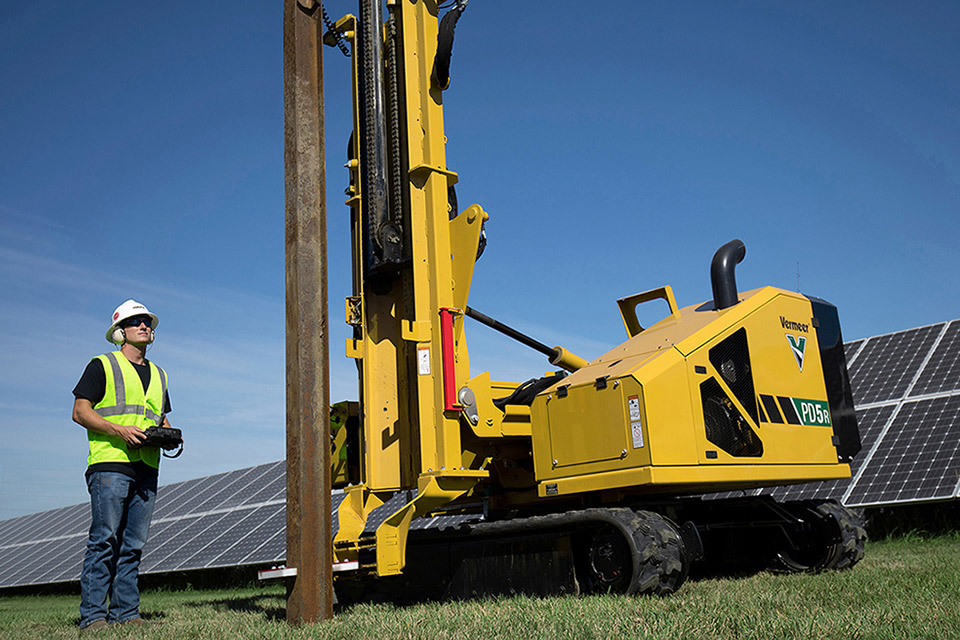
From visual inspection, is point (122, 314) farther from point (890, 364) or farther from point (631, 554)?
point (890, 364)

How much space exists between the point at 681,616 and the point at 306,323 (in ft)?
9.11

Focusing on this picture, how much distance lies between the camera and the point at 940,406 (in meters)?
10.7

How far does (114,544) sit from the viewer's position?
5.64 m

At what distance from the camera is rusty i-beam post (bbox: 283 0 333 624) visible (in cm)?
511

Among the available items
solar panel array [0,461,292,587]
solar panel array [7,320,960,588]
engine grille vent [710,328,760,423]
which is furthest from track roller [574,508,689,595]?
solar panel array [0,461,292,587]

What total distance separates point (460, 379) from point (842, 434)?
3.14 meters

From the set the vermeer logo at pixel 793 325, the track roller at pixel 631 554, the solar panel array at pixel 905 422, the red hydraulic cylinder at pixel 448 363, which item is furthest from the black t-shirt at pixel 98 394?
the solar panel array at pixel 905 422

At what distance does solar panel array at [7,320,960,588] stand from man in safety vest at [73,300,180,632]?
2139 mm

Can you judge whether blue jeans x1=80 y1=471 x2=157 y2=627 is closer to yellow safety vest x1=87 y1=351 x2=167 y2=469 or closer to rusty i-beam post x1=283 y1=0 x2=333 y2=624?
yellow safety vest x1=87 y1=351 x2=167 y2=469

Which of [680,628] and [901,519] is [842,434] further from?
[901,519]

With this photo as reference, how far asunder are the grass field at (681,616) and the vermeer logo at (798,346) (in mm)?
1622

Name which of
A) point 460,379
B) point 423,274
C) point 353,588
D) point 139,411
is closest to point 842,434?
point 460,379

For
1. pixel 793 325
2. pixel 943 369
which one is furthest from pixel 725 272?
pixel 943 369

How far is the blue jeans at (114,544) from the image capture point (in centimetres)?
547
